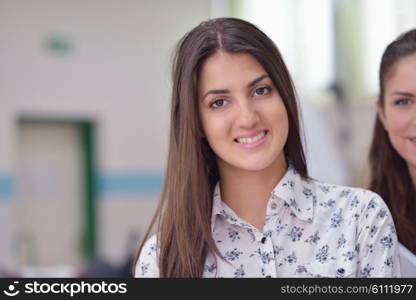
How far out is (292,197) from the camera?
1.40m

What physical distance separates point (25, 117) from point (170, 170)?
5585 millimetres

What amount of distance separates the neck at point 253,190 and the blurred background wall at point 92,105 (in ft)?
14.7

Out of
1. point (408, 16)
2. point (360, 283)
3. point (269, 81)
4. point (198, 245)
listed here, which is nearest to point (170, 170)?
point (198, 245)

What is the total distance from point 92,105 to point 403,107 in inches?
221

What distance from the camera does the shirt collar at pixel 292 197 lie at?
1.39m

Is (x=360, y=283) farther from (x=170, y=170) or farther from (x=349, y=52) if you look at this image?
(x=349, y=52)

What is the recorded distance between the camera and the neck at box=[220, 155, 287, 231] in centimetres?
144

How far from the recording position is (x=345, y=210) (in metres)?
1.37

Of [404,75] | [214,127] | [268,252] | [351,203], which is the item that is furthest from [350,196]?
[404,75]

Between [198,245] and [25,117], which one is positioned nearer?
[198,245]

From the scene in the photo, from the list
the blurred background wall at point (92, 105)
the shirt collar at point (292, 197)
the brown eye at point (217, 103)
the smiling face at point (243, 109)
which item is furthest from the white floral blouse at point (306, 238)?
the blurred background wall at point (92, 105)

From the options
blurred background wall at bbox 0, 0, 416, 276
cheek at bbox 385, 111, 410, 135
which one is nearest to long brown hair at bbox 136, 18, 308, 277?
cheek at bbox 385, 111, 410, 135

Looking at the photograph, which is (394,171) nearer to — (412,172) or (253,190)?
(412,172)

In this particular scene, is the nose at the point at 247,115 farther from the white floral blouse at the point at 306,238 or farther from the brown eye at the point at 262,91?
the white floral blouse at the point at 306,238
